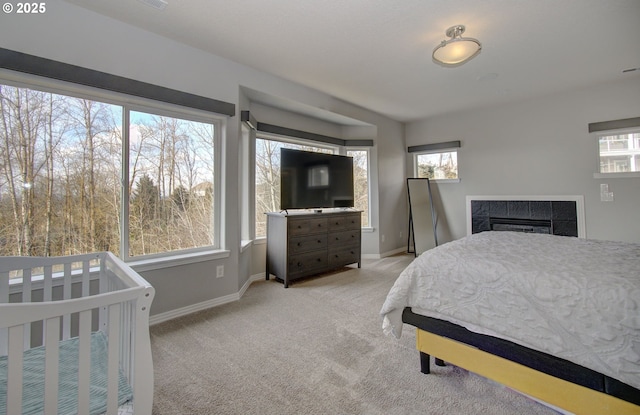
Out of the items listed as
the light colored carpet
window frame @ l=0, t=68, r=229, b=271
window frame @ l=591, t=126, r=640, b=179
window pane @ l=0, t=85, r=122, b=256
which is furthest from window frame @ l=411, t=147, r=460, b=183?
window pane @ l=0, t=85, r=122, b=256

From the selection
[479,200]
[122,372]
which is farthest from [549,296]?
[479,200]

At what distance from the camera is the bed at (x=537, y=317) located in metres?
1.12

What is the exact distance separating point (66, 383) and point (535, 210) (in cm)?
516

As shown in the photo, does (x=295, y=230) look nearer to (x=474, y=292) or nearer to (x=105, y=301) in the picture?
(x=474, y=292)

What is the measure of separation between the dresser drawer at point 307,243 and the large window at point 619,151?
12.5ft

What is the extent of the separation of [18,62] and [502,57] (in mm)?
4009

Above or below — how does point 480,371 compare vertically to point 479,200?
below

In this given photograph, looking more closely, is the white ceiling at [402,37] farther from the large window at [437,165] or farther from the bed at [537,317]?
the bed at [537,317]

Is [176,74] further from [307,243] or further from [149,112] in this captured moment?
[307,243]

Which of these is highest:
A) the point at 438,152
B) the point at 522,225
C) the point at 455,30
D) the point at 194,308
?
the point at 455,30

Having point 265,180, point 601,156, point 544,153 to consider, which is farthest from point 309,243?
point 601,156

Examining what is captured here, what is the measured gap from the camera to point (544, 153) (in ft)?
13.2

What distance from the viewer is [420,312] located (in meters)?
1.65

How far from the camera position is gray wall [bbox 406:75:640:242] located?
347 centimetres
